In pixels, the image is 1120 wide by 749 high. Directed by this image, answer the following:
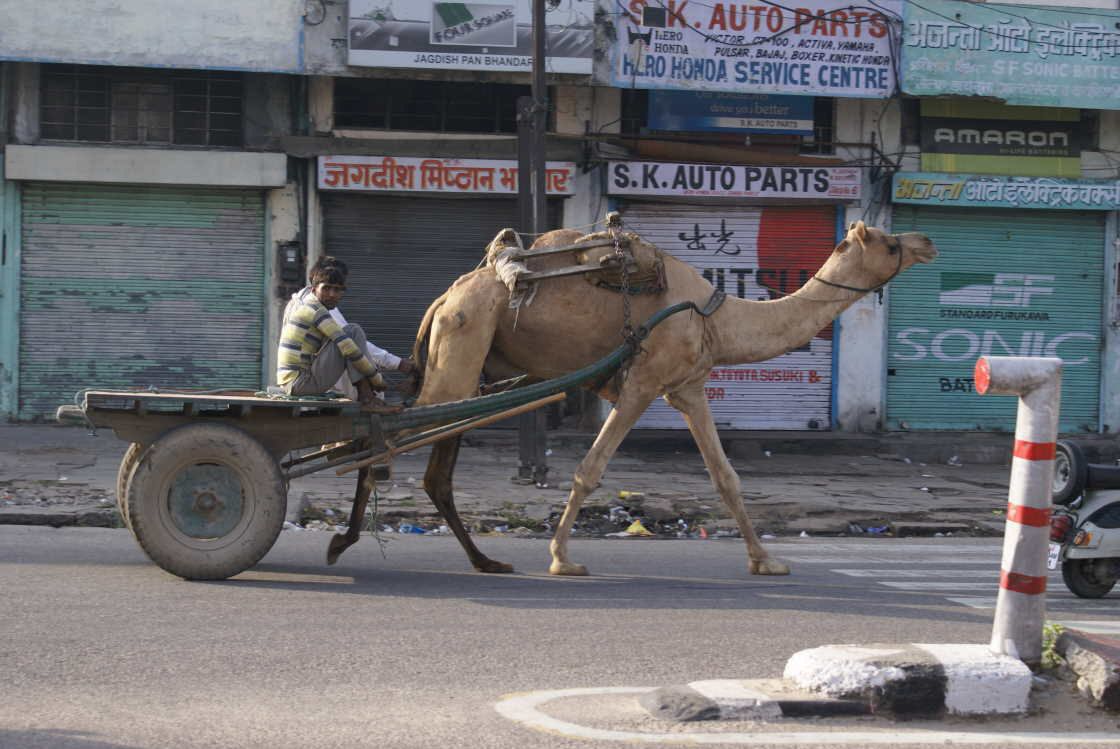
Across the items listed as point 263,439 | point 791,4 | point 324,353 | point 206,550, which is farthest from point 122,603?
point 791,4

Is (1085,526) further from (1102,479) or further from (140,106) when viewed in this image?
(140,106)

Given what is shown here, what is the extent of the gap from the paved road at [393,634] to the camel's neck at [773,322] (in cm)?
148

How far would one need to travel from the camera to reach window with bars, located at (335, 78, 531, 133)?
688 inches

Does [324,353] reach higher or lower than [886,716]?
higher

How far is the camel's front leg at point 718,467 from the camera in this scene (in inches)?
336

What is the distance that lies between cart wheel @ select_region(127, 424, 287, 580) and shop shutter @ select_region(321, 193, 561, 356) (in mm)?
10187

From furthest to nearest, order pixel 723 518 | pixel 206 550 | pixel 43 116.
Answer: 1. pixel 43 116
2. pixel 723 518
3. pixel 206 550

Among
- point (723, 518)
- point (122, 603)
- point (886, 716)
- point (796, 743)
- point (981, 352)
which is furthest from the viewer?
point (981, 352)

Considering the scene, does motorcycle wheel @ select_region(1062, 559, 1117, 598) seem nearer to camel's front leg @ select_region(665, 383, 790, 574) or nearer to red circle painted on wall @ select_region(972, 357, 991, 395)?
camel's front leg @ select_region(665, 383, 790, 574)

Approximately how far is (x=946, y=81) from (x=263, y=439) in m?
13.2

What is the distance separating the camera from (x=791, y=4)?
705 inches

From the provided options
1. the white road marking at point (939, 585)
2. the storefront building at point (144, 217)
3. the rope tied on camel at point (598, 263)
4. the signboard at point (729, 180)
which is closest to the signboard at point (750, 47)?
the signboard at point (729, 180)

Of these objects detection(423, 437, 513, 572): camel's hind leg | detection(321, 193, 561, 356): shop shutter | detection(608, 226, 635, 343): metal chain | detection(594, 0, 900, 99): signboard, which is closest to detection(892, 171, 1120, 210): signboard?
detection(594, 0, 900, 99): signboard

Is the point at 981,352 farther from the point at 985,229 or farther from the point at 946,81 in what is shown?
the point at 946,81
